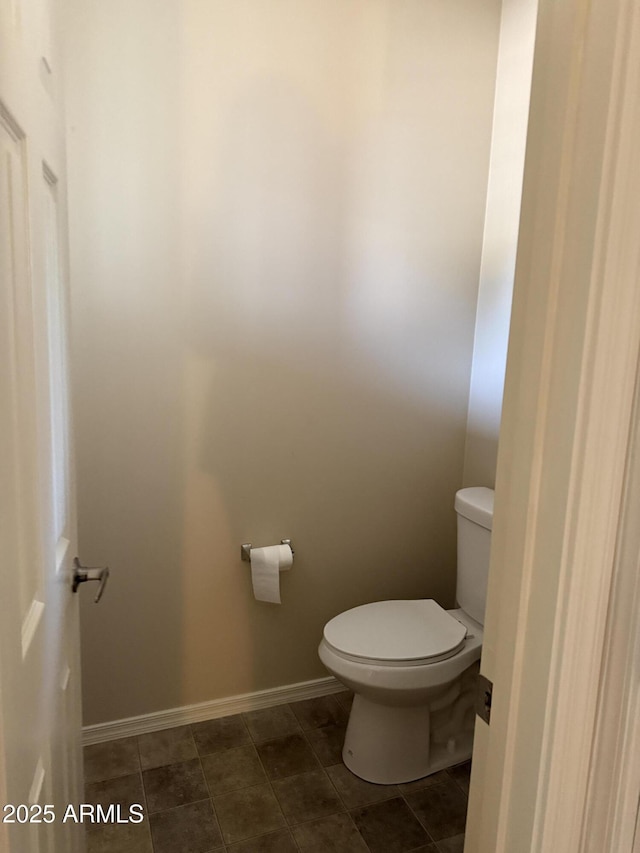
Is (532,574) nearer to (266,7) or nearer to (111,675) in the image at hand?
(111,675)

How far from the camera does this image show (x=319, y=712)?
221 cm

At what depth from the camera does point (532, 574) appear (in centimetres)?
72

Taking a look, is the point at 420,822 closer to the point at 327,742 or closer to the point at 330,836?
the point at 330,836

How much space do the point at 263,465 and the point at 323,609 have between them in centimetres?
62

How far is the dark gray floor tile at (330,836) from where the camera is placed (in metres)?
1.64

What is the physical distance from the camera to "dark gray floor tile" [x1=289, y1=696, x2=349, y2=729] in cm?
215

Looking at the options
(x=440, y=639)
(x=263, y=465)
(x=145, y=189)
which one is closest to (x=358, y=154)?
(x=145, y=189)

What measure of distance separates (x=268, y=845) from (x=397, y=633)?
68 cm

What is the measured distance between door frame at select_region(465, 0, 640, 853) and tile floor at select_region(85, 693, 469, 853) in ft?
3.67

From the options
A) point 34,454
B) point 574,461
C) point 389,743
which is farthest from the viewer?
point 389,743

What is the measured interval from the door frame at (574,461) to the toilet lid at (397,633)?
102cm

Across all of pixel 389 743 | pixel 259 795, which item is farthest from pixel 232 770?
pixel 389 743

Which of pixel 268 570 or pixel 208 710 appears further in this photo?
pixel 208 710

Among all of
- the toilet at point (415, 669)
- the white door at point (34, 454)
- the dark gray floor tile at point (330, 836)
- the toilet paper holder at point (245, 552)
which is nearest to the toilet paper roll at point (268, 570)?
the toilet paper holder at point (245, 552)
